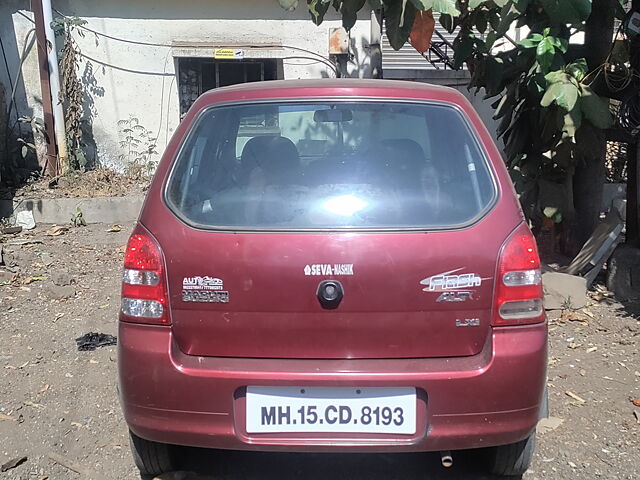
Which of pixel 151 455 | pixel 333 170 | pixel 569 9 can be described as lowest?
pixel 151 455

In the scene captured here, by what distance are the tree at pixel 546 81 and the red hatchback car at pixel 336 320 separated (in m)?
2.04

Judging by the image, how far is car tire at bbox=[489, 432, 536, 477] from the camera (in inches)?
104

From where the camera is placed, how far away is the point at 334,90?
2.56 metres

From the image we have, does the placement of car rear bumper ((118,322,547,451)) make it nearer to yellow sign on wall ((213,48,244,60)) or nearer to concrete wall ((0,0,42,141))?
yellow sign on wall ((213,48,244,60))

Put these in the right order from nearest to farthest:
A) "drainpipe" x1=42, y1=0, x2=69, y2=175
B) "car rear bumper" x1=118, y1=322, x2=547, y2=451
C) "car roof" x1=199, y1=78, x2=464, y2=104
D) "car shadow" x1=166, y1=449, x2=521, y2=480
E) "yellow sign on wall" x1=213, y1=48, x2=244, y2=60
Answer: "car rear bumper" x1=118, y1=322, x2=547, y2=451, "car roof" x1=199, y1=78, x2=464, y2=104, "car shadow" x1=166, y1=449, x2=521, y2=480, "drainpipe" x1=42, y1=0, x2=69, y2=175, "yellow sign on wall" x1=213, y1=48, x2=244, y2=60

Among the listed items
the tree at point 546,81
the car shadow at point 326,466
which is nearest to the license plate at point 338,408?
the car shadow at point 326,466

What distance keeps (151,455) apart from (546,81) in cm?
390

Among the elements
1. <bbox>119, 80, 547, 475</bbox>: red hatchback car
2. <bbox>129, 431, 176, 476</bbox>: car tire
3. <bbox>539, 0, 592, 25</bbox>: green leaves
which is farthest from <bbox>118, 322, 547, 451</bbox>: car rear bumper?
<bbox>539, 0, 592, 25</bbox>: green leaves

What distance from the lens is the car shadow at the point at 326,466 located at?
2865mm

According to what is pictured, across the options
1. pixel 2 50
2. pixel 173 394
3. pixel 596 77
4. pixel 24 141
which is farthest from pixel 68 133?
pixel 173 394

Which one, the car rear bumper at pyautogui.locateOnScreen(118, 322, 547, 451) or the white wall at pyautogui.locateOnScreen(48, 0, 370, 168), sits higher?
the white wall at pyautogui.locateOnScreen(48, 0, 370, 168)

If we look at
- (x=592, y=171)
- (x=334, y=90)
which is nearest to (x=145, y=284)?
(x=334, y=90)

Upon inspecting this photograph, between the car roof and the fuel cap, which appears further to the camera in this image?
the car roof

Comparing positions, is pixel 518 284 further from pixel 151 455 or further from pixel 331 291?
pixel 151 455
